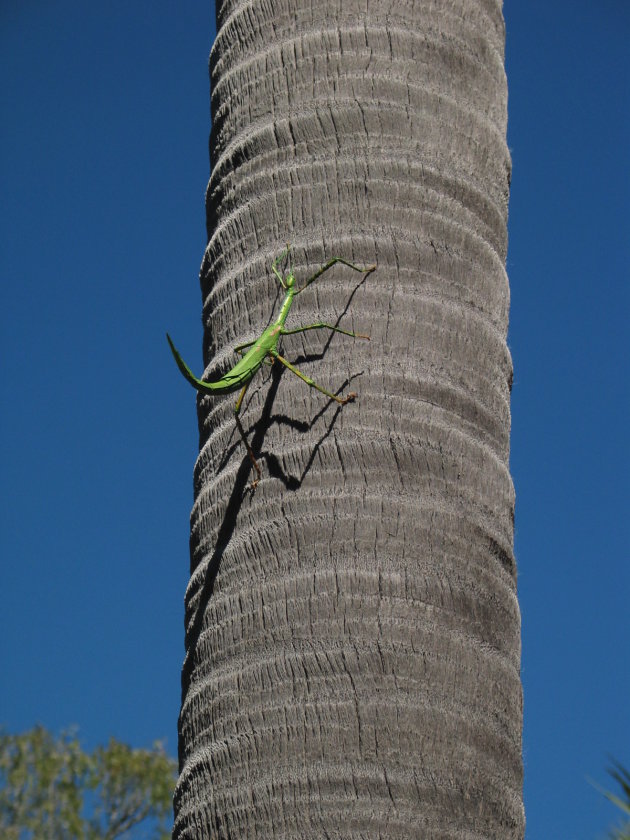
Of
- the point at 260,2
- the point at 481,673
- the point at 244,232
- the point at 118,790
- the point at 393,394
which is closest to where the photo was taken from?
the point at 481,673

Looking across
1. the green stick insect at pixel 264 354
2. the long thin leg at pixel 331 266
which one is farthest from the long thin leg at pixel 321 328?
the long thin leg at pixel 331 266

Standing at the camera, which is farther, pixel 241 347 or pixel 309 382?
pixel 241 347

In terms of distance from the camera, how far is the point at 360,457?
2814 millimetres

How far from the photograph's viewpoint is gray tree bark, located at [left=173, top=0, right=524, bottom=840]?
2.56 m

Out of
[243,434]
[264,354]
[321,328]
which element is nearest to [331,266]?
[321,328]

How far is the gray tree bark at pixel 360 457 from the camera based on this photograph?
2559 millimetres

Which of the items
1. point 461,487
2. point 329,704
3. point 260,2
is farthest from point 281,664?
point 260,2

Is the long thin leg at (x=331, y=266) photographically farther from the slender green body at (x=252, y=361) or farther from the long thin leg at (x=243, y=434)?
the long thin leg at (x=243, y=434)

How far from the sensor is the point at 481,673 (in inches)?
106

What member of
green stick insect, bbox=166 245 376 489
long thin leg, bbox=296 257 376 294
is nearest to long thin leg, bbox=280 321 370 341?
green stick insect, bbox=166 245 376 489

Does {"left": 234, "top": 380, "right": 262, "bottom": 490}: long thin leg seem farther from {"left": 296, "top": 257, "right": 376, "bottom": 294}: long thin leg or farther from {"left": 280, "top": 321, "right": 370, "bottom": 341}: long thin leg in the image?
{"left": 296, "top": 257, "right": 376, "bottom": 294}: long thin leg

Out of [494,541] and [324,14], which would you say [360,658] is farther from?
[324,14]

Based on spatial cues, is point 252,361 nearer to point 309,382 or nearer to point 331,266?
point 309,382

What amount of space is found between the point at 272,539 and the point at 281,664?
11.8 inches
